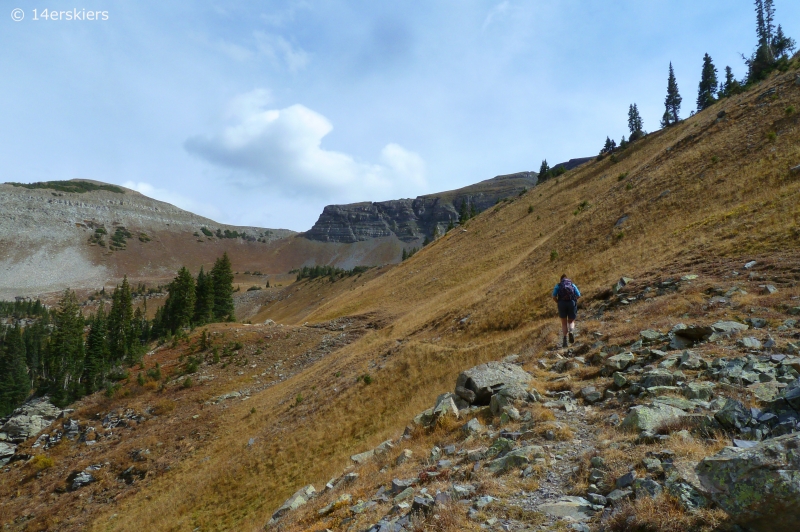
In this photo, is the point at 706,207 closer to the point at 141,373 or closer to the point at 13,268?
the point at 141,373

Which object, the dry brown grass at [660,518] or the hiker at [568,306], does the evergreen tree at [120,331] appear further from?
the dry brown grass at [660,518]

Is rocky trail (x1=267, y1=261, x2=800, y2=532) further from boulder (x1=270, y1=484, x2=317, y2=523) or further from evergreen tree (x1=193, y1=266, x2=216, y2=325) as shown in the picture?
evergreen tree (x1=193, y1=266, x2=216, y2=325)

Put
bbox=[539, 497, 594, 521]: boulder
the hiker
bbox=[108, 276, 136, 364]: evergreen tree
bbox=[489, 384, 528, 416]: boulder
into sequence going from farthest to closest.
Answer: bbox=[108, 276, 136, 364]: evergreen tree, the hiker, bbox=[489, 384, 528, 416]: boulder, bbox=[539, 497, 594, 521]: boulder

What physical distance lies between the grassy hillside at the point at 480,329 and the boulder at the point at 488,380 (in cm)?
338

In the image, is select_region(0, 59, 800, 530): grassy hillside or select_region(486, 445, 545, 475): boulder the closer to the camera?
select_region(486, 445, 545, 475): boulder

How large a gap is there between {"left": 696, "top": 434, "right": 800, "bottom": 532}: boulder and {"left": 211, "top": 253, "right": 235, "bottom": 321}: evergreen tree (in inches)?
2965

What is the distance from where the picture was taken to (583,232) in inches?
1310

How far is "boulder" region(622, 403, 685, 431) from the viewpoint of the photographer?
7301mm

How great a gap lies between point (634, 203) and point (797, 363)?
92.4 feet

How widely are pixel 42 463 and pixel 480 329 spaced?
3339 cm

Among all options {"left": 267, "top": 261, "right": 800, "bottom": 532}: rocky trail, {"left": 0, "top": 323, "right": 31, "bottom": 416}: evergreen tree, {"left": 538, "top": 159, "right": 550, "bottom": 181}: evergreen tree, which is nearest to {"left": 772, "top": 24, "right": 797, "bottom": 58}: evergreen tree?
{"left": 538, "top": 159, "right": 550, "bottom": 181}: evergreen tree

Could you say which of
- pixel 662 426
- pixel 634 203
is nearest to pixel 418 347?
pixel 662 426

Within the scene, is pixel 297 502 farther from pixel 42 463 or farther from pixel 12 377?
pixel 12 377

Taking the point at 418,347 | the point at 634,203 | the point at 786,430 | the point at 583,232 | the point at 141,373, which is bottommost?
the point at 141,373
